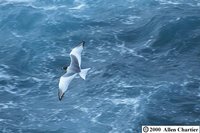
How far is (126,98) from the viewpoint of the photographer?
212 ft

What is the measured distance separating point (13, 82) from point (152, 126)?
83.0ft

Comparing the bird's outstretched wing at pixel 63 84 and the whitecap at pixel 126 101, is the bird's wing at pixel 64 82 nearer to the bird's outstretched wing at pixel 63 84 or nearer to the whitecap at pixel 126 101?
the bird's outstretched wing at pixel 63 84

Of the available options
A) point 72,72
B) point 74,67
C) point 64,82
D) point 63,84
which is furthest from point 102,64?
point 63,84

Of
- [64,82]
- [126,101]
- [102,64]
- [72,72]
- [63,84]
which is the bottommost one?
[63,84]

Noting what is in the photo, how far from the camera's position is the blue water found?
61.2 meters

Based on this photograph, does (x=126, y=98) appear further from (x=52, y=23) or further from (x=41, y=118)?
(x=52, y=23)

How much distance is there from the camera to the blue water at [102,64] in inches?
2411

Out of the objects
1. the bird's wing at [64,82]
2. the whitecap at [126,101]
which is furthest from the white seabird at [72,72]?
the whitecap at [126,101]

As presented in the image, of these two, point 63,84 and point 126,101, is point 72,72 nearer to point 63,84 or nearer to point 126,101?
point 63,84

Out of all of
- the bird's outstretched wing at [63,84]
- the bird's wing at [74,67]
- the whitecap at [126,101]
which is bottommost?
the bird's outstretched wing at [63,84]

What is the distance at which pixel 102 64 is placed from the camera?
239ft

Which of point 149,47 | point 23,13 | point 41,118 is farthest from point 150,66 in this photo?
point 23,13

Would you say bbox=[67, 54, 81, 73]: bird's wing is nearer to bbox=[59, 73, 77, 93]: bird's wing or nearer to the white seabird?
the white seabird

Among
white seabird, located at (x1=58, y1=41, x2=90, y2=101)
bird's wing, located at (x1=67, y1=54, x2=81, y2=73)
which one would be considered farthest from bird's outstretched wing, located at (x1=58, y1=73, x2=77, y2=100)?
bird's wing, located at (x1=67, y1=54, x2=81, y2=73)
